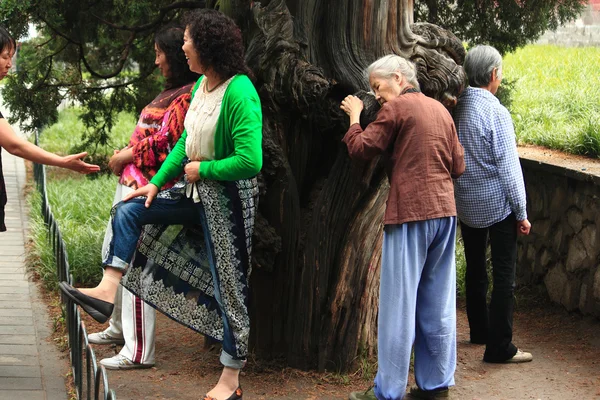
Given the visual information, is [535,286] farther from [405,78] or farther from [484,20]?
[405,78]

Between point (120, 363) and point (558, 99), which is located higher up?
point (558, 99)

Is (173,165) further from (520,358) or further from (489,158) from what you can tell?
(520,358)

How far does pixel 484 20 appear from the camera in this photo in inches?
316

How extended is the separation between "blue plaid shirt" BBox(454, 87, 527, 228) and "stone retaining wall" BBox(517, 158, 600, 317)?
3.59ft

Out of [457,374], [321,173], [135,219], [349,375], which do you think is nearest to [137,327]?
[135,219]

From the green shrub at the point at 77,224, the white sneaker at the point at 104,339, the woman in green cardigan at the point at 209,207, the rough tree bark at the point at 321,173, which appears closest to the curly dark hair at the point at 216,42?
the woman in green cardigan at the point at 209,207

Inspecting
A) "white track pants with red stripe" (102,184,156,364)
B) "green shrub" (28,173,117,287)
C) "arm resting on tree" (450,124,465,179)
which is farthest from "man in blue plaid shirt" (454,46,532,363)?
"green shrub" (28,173,117,287)

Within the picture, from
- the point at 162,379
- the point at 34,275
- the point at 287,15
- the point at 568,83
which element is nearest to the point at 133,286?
the point at 162,379

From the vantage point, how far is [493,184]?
529 cm

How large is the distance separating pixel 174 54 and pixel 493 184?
195 centimetres

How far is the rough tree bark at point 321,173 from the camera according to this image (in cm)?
487

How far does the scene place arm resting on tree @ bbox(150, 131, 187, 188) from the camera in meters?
4.66

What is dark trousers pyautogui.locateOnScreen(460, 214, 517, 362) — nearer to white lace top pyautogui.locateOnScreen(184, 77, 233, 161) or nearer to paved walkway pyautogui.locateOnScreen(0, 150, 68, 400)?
white lace top pyautogui.locateOnScreen(184, 77, 233, 161)

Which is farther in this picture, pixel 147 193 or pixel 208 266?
pixel 208 266
